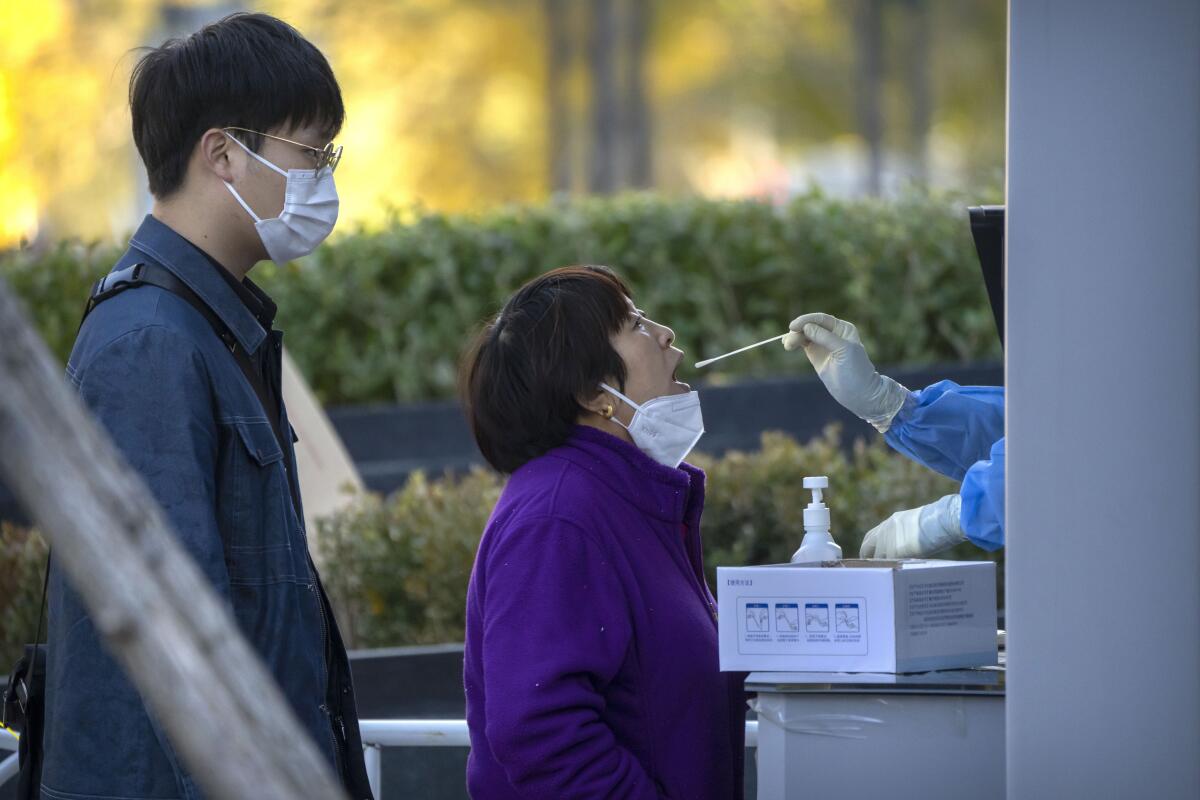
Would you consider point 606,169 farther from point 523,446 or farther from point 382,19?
point 523,446

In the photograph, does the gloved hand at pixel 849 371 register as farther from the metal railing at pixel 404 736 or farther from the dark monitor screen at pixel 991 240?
the metal railing at pixel 404 736

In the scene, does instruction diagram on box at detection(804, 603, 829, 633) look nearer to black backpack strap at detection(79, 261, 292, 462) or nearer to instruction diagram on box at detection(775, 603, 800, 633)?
instruction diagram on box at detection(775, 603, 800, 633)

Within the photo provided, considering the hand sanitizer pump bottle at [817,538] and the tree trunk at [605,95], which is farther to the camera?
the tree trunk at [605,95]

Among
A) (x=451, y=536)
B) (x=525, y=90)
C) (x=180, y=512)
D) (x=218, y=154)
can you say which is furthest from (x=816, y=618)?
(x=525, y=90)

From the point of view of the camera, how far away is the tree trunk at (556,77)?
1872 centimetres

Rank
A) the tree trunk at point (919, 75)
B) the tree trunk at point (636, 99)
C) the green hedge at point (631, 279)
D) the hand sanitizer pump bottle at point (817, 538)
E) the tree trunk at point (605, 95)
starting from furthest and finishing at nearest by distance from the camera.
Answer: the tree trunk at point (919, 75)
the tree trunk at point (636, 99)
the tree trunk at point (605, 95)
the green hedge at point (631, 279)
the hand sanitizer pump bottle at point (817, 538)

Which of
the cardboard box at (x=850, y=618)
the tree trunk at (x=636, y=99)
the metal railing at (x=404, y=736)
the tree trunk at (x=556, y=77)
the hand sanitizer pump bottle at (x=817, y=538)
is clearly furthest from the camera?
the tree trunk at (x=556, y=77)

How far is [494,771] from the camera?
238cm

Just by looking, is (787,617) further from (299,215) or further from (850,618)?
(299,215)

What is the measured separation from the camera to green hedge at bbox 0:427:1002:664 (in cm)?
471

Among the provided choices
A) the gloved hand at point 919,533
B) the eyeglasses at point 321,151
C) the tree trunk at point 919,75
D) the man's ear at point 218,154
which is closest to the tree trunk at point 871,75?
the tree trunk at point 919,75

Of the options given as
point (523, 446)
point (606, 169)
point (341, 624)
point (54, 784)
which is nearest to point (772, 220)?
point (341, 624)

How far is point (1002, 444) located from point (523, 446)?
0.78 meters

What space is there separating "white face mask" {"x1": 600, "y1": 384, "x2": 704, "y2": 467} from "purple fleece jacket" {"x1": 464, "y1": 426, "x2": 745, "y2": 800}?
51 mm
